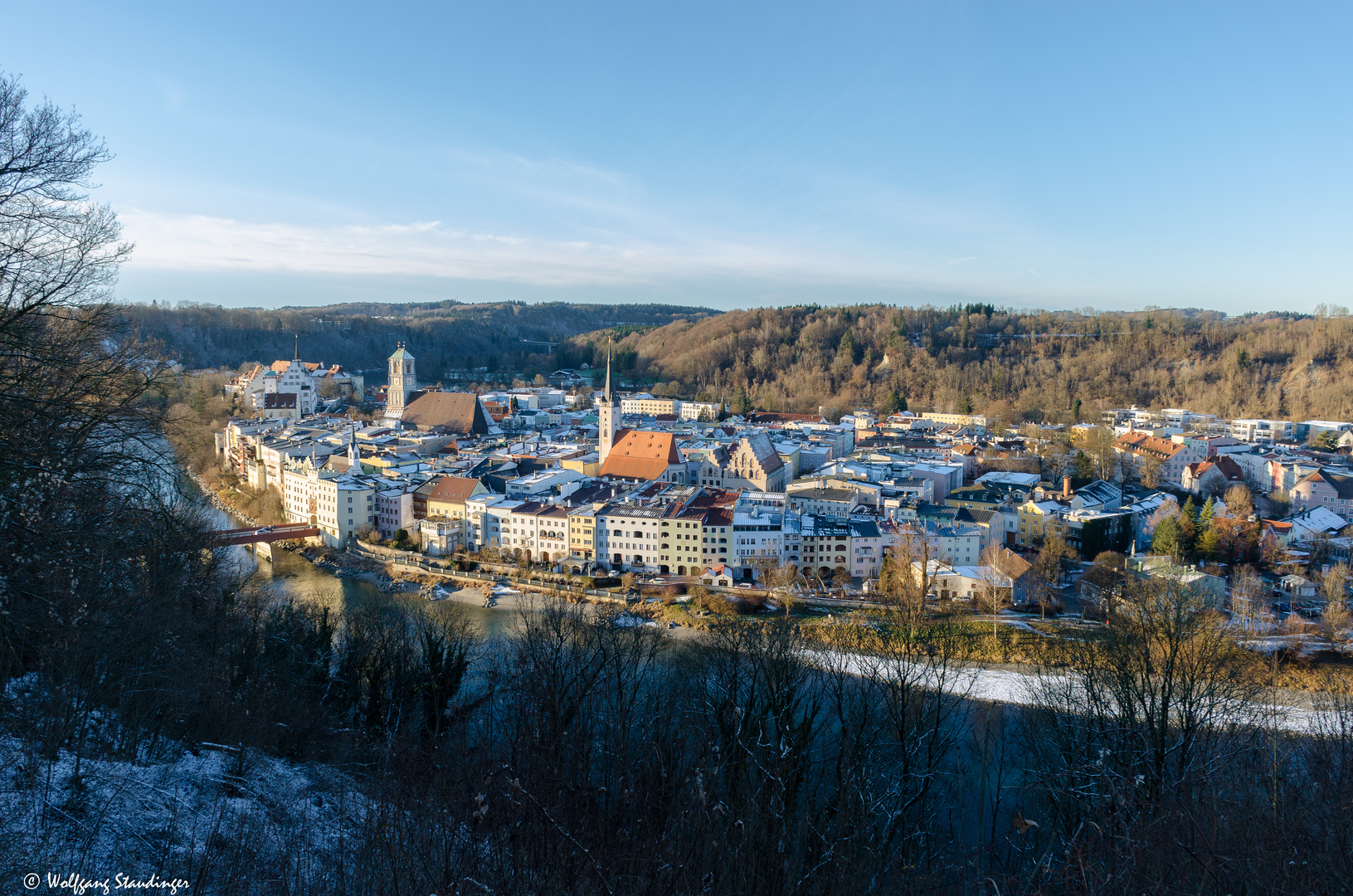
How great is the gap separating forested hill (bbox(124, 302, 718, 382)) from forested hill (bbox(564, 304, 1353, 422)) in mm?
7088

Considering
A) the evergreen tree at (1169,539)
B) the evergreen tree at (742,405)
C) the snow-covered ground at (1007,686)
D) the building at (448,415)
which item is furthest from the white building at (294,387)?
the evergreen tree at (1169,539)

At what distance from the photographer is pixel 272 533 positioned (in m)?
11.2

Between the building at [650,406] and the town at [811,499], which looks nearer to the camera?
the town at [811,499]

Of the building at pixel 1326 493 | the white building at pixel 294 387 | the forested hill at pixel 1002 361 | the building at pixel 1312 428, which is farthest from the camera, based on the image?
the forested hill at pixel 1002 361

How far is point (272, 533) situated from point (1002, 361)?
29852 mm

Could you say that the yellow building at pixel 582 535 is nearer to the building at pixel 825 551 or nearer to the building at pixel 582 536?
the building at pixel 582 536

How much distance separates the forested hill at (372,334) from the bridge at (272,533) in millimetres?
17690

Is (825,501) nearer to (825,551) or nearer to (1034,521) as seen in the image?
(825,551)

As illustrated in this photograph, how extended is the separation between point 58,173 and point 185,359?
8.17 ft

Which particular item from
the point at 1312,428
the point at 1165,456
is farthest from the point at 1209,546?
the point at 1312,428

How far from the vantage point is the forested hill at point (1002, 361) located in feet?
87.5

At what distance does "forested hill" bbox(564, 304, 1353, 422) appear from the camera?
26672 mm

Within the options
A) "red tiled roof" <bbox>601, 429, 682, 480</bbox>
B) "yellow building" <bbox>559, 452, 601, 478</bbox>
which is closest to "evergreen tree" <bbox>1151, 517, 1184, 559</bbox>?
"red tiled roof" <bbox>601, 429, 682, 480</bbox>

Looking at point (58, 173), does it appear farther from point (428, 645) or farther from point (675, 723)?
point (675, 723)
